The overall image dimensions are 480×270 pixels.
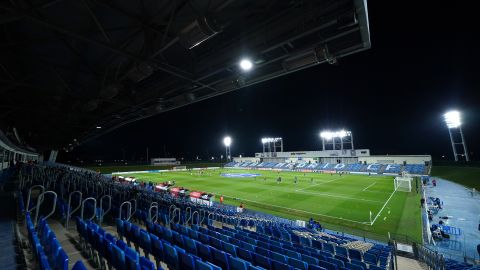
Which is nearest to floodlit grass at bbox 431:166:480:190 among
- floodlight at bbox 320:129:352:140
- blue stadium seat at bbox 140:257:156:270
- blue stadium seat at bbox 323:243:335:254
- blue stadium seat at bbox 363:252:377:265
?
floodlight at bbox 320:129:352:140

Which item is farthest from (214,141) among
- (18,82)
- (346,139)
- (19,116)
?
(18,82)

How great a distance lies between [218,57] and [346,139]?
7690 cm

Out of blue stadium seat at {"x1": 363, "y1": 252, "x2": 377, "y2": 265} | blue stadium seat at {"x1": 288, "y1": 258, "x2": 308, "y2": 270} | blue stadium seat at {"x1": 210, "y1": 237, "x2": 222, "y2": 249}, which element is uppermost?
blue stadium seat at {"x1": 210, "y1": 237, "x2": 222, "y2": 249}

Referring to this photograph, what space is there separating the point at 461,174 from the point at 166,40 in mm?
58782

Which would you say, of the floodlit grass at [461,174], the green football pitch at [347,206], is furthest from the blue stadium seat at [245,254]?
the floodlit grass at [461,174]

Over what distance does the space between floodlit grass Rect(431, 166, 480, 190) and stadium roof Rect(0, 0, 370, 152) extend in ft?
143

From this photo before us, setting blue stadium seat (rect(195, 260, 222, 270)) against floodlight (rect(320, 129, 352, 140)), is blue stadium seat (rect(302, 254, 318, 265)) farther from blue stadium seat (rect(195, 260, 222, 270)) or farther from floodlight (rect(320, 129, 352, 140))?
floodlight (rect(320, 129, 352, 140))

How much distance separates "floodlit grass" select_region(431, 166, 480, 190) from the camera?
123 feet

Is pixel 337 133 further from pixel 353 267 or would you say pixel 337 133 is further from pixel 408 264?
pixel 353 267

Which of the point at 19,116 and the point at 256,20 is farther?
the point at 19,116

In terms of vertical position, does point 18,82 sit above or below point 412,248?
above

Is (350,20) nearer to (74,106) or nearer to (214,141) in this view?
(74,106)

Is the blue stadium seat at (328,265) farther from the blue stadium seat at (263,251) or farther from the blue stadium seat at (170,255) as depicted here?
the blue stadium seat at (170,255)

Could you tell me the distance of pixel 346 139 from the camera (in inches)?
2987
